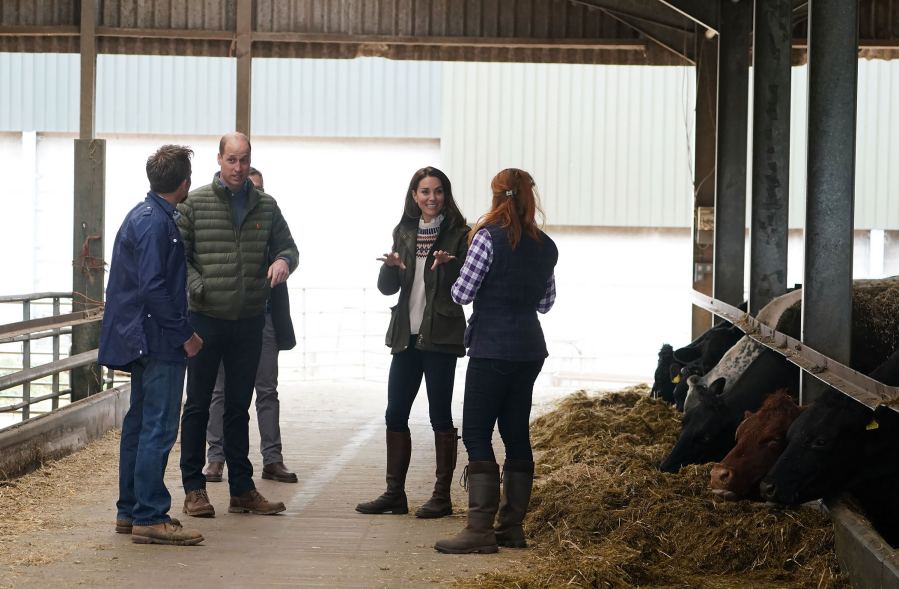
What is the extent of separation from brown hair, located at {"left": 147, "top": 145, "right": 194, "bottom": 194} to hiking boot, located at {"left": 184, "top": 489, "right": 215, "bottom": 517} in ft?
5.24

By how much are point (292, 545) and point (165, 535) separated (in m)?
0.56

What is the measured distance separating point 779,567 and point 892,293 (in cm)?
298

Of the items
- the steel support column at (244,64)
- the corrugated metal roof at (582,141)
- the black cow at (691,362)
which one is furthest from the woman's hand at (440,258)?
the corrugated metal roof at (582,141)

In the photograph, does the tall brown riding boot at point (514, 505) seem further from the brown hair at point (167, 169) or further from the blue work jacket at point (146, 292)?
the brown hair at point (167, 169)

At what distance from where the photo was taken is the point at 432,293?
5.85 m

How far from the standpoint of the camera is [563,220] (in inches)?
904

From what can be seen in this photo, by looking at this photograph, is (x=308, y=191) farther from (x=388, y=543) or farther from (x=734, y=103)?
(x=388, y=543)

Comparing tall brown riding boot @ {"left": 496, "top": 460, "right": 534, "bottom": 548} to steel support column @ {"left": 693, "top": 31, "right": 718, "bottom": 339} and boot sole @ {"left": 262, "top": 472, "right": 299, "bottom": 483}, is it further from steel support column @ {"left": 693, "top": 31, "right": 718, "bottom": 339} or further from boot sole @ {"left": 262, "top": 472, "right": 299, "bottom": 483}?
steel support column @ {"left": 693, "top": 31, "right": 718, "bottom": 339}

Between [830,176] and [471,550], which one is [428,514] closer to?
[471,550]

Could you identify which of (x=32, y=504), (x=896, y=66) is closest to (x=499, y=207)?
(x=32, y=504)

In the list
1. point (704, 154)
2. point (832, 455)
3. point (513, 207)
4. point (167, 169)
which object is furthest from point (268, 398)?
point (704, 154)

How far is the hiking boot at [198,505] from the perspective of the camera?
582cm

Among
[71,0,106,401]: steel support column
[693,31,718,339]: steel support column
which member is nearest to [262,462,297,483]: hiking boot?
[71,0,106,401]: steel support column

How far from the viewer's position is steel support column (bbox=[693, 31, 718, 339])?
10844 mm
